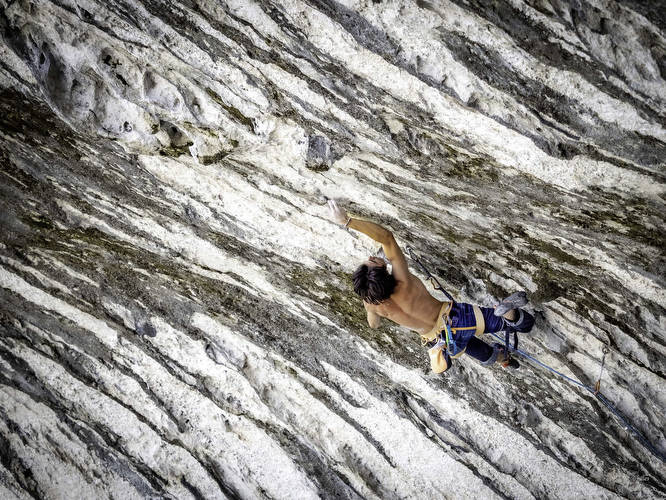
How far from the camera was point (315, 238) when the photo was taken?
503 centimetres

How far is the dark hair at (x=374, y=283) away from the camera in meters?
3.87

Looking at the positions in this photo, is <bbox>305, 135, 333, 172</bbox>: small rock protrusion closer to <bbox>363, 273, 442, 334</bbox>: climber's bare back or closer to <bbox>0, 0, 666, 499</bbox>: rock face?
<bbox>0, 0, 666, 499</bbox>: rock face

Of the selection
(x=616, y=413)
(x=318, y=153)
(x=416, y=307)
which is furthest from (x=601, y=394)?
(x=318, y=153)

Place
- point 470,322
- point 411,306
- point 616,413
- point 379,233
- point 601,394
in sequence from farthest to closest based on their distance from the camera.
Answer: point 601,394 < point 616,413 < point 470,322 < point 411,306 < point 379,233

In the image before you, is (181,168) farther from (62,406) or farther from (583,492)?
(583,492)

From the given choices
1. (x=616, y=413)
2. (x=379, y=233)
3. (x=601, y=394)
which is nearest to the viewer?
(x=379, y=233)

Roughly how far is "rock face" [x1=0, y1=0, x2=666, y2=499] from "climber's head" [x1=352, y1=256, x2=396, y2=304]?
82 centimetres

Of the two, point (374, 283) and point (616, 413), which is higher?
point (374, 283)

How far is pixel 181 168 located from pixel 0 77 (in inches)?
62.9

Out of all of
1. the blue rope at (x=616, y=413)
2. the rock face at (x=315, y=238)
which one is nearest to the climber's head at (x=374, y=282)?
the rock face at (x=315, y=238)

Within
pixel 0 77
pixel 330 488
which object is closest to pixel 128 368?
pixel 330 488

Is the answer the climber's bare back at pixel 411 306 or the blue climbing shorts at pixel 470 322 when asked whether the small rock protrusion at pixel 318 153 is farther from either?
the blue climbing shorts at pixel 470 322

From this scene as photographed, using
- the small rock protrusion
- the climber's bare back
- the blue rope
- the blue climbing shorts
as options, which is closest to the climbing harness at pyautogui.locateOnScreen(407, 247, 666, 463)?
the blue rope

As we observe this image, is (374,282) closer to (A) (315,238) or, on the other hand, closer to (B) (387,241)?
(B) (387,241)
